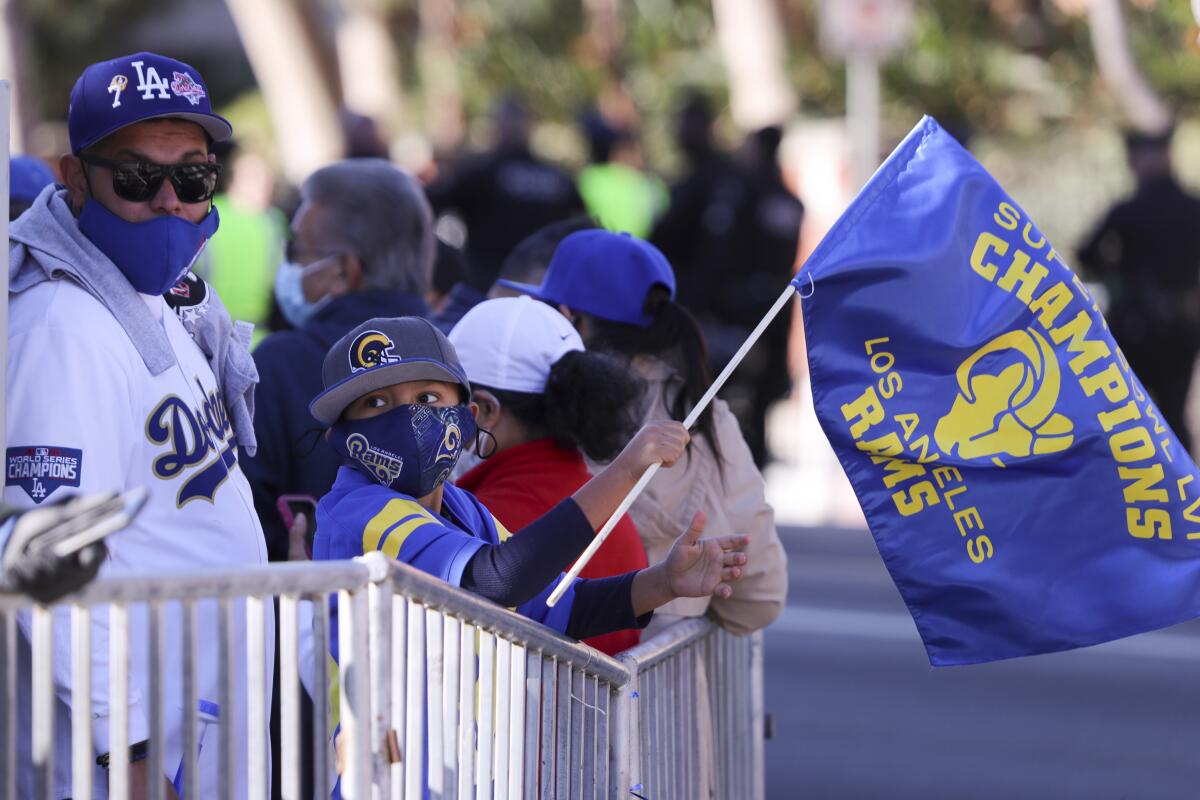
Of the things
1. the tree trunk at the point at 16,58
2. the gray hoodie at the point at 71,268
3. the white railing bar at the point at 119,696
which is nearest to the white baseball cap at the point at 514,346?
the gray hoodie at the point at 71,268

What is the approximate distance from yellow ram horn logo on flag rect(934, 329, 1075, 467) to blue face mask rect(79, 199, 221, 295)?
65.5 inches

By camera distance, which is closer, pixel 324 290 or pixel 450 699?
pixel 450 699

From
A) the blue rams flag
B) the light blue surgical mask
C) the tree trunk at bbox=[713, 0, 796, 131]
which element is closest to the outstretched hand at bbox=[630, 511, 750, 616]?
the blue rams flag

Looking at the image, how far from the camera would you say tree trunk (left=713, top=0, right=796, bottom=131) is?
2108cm

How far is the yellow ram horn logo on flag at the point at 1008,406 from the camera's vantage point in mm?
4152

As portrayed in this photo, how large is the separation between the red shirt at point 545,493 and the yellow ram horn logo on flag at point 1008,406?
28.9 inches

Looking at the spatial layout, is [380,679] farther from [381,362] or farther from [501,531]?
[501,531]

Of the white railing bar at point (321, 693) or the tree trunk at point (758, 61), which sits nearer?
the white railing bar at point (321, 693)

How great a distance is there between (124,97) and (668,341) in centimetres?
179

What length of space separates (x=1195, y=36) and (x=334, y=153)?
19882 millimetres

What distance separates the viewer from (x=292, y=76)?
25125mm

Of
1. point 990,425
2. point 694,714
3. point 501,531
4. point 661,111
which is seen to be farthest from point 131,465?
point 661,111

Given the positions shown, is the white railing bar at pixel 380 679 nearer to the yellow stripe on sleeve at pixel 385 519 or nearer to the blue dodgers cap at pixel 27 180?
the yellow stripe on sleeve at pixel 385 519

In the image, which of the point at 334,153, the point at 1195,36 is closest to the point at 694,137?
the point at 1195,36
